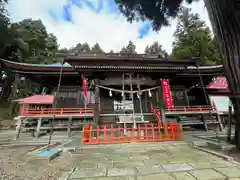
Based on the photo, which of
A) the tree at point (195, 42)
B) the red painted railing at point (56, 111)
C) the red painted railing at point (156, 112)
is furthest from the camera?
the tree at point (195, 42)

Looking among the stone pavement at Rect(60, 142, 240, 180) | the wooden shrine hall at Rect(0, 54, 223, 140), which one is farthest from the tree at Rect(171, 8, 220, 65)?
the stone pavement at Rect(60, 142, 240, 180)

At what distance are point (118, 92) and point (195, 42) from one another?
61.4 feet

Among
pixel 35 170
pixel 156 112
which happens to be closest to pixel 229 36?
pixel 156 112

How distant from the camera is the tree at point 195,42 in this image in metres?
20.1

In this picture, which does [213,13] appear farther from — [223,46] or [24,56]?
[24,56]

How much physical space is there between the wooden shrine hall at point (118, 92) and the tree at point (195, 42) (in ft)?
35.8

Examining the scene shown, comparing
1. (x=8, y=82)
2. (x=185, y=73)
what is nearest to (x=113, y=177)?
(x=185, y=73)

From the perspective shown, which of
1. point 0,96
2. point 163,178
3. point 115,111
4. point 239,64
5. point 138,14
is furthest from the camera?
point 0,96

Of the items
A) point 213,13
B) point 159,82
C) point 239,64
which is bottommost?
point 239,64

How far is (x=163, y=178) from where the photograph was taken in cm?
252

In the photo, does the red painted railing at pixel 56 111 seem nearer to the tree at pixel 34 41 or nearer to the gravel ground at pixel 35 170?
the gravel ground at pixel 35 170

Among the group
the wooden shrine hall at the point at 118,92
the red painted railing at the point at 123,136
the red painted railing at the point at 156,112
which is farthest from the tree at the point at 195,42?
the red painted railing at the point at 123,136

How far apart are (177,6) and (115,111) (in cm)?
723

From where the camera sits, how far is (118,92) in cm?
985
